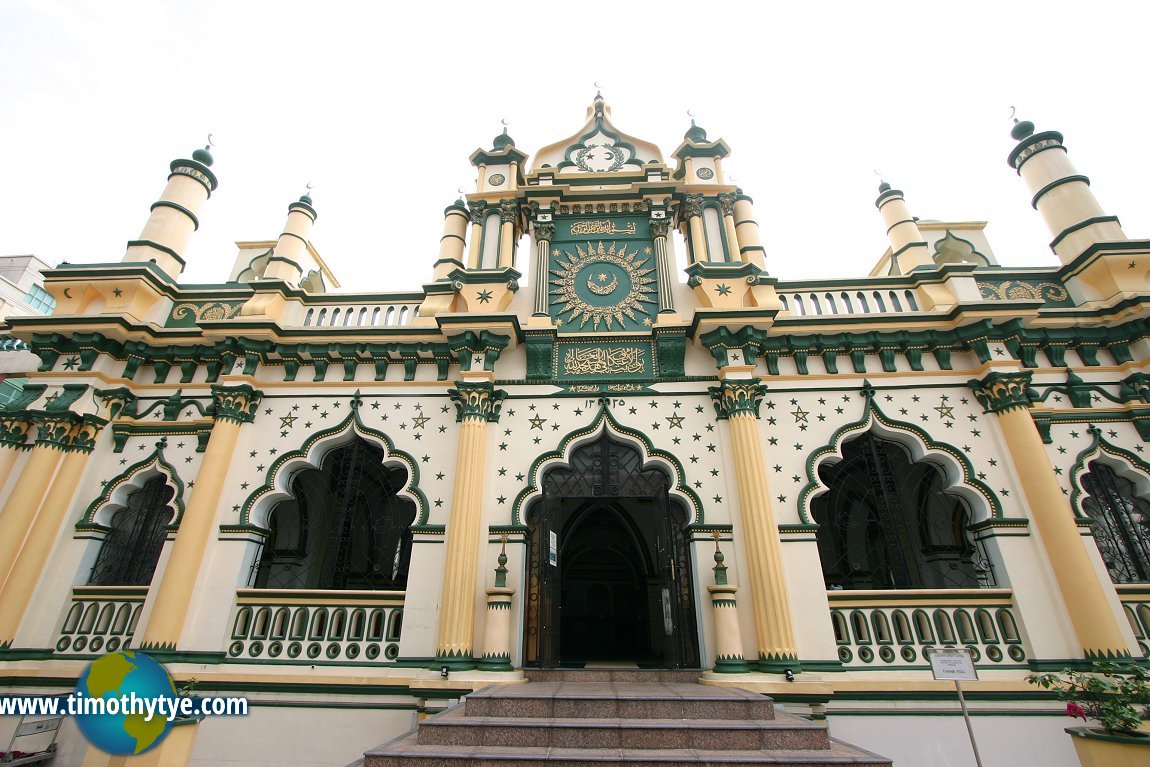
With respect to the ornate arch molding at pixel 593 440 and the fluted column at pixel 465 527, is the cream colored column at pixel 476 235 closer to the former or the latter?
the fluted column at pixel 465 527

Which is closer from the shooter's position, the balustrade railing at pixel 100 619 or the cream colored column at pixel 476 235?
the balustrade railing at pixel 100 619

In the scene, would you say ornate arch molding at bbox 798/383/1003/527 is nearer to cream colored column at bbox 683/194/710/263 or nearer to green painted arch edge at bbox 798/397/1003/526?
green painted arch edge at bbox 798/397/1003/526

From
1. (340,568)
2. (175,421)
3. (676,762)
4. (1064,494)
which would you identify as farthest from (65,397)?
(1064,494)

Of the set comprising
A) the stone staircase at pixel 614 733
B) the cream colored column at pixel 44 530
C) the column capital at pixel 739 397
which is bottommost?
the stone staircase at pixel 614 733

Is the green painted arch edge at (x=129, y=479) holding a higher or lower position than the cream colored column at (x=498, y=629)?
higher

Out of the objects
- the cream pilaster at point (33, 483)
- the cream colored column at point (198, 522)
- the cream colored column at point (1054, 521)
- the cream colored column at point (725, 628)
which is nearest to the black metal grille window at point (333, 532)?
the cream colored column at point (198, 522)

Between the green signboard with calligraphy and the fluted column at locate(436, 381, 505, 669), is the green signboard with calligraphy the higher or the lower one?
the higher one

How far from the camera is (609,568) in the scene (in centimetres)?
1340

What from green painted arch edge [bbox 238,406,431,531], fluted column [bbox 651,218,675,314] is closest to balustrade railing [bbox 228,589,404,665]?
green painted arch edge [bbox 238,406,431,531]

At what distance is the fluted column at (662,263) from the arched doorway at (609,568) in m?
2.64

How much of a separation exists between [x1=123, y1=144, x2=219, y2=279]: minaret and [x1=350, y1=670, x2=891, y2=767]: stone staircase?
1005 centimetres

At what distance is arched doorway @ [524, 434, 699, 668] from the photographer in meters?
7.78

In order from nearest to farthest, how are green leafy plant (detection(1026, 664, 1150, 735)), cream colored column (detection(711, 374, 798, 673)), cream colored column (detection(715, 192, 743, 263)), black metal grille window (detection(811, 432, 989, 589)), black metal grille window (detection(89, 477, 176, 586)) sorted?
green leafy plant (detection(1026, 664, 1150, 735))
cream colored column (detection(711, 374, 798, 673))
black metal grille window (detection(89, 477, 176, 586))
black metal grille window (detection(811, 432, 989, 589))
cream colored column (detection(715, 192, 743, 263))

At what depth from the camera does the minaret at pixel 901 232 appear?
10.1m
